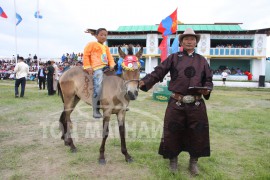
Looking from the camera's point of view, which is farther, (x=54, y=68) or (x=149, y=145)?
(x=54, y=68)

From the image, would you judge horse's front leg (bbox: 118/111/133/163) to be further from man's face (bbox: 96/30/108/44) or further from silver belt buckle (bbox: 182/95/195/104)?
man's face (bbox: 96/30/108/44)

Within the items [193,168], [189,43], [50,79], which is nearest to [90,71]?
[189,43]

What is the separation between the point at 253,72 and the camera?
3300 centimetres

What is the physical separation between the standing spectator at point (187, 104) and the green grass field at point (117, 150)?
0.42m

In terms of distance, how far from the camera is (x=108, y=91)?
492 centimetres

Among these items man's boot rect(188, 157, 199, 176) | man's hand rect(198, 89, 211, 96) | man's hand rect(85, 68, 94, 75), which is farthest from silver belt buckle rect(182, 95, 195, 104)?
man's hand rect(85, 68, 94, 75)

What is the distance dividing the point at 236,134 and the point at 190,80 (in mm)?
3561

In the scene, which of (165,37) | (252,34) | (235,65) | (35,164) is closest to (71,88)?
(35,164)

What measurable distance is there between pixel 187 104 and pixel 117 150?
2077 millimetres

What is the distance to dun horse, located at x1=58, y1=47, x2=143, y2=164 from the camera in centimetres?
429

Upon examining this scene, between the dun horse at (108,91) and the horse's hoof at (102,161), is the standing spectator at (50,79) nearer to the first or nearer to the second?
the dun horse at (108,91)

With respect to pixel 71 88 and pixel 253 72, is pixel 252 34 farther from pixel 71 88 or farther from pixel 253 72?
pixel 71 88

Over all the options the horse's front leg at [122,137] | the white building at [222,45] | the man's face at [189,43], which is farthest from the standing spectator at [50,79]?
the white building at [222,45]

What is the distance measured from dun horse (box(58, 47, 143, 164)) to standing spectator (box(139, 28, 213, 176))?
0.27 metres
